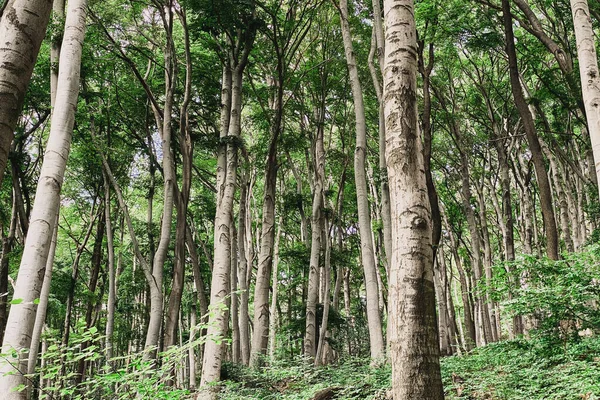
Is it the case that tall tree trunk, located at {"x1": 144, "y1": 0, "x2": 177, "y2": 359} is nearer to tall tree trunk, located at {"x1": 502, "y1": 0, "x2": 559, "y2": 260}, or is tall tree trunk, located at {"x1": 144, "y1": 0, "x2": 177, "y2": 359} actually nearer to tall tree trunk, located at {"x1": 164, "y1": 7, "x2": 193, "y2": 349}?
tall tree trunk, located at {"x1": 164, "y1": 7, "x2": 193, "y2": 349}

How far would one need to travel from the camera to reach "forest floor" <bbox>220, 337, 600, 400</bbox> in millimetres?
4879

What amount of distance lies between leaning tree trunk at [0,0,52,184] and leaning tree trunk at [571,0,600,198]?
6452 millimetres

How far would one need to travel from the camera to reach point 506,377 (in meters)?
5.79

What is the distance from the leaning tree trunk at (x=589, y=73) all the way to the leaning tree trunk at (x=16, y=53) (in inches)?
254

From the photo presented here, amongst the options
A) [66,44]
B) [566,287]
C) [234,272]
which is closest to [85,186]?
[234,272]

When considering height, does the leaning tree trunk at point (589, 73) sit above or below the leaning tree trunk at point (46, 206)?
above

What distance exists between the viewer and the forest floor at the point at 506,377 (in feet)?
16.0

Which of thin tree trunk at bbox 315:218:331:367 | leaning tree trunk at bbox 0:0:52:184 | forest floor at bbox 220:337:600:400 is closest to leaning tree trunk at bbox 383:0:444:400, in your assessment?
forest floor at bbox 220:337:600:400

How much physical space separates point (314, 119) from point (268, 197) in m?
4.44

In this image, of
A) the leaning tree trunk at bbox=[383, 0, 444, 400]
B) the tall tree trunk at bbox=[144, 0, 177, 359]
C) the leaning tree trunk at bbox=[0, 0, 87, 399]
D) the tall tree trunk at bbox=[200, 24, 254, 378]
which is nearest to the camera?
the leaning tree trunk at bbox=[383, 0, 444, 400]

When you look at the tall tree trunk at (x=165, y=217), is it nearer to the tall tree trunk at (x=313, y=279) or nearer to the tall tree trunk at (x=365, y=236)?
the tall tree trunk at (x=365, y=236)

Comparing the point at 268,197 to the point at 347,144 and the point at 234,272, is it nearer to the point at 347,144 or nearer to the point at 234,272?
the point at 234,272

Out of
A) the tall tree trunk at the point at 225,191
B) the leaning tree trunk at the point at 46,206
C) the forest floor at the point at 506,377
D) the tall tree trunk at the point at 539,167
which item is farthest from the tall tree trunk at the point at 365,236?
the leaning tree trunk at the point at 46,206

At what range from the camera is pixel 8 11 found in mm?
1838
